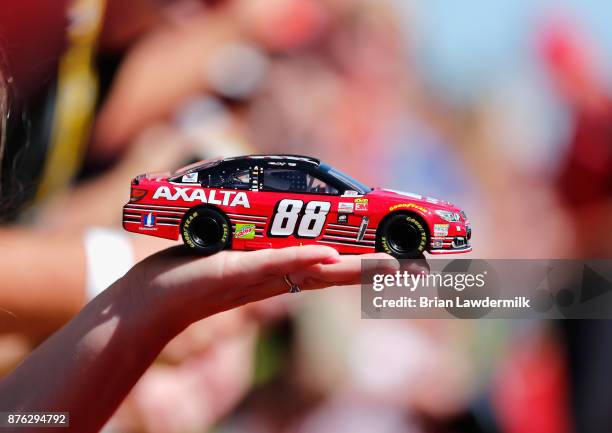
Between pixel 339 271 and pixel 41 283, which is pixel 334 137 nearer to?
pixel 339 271

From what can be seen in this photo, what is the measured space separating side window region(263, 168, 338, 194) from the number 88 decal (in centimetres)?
7

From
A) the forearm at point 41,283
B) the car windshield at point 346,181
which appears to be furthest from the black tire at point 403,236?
the forearm at point 41,283

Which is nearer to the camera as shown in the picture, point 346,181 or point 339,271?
point 339,271

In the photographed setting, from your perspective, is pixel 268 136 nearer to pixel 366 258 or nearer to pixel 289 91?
pixel 289 91

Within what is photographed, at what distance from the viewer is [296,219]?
217cm

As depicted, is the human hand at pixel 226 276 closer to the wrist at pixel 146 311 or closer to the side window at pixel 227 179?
the wrist at pixel 146 311

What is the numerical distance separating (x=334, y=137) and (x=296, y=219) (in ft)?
3.51

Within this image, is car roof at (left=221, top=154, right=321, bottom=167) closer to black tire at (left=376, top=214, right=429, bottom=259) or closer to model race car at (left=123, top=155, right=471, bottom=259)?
model race car at (left=123, top=155, right=471, bottom=259)

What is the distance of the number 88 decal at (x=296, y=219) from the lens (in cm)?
216

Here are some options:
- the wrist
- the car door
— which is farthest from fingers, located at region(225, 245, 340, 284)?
the wrist

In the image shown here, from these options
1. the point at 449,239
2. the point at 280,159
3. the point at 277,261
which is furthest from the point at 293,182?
the point at 449,239

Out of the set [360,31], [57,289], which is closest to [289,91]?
[360,31]

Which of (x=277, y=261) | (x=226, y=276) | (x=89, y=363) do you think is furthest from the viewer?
(x=89, y=363)

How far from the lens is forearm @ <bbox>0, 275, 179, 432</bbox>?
231 cm
